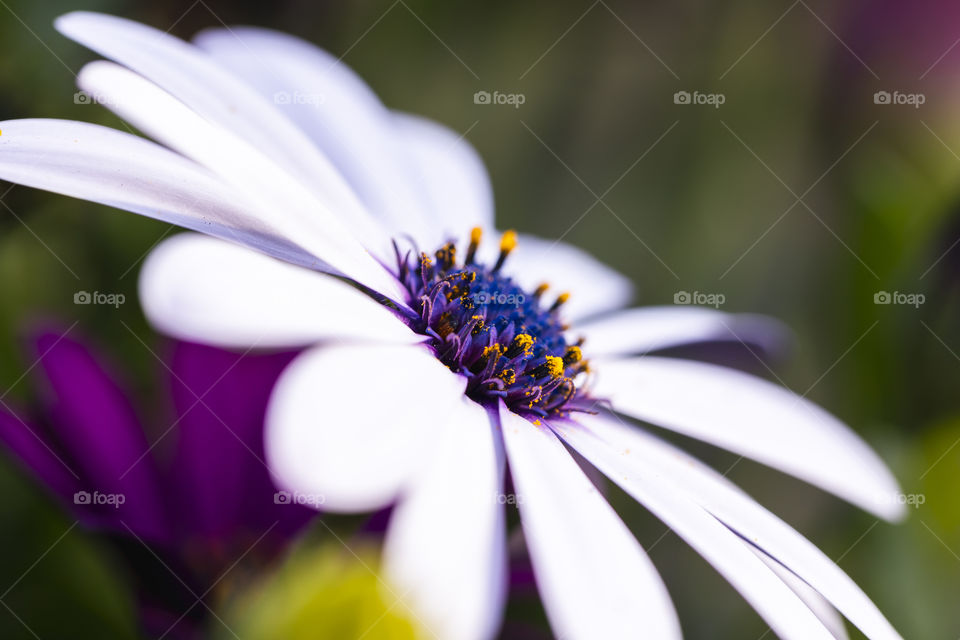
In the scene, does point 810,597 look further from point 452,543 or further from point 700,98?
point 700,98

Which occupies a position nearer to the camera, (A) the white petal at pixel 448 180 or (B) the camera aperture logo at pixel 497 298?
(B) the camera aperture logo at pixel 497 298

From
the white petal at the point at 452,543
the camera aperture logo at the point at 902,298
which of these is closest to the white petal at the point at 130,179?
the white petal at the point at 452,543

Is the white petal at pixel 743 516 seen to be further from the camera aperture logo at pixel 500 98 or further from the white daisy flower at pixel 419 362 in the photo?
the camera aperture logo at pixel 500 98

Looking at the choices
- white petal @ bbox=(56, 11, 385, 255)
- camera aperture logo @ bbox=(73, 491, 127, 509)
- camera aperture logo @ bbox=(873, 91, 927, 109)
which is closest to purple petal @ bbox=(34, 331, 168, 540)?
camera aperture logo @ bbox=(73, 491, 127, 509)

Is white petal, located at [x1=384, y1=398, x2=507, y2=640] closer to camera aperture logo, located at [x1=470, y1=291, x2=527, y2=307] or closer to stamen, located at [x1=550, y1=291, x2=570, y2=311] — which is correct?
camera aperture logo, located at [x1=470, y1=291, x2=527, y2=307]

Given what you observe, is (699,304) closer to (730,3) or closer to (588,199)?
(588,199)
